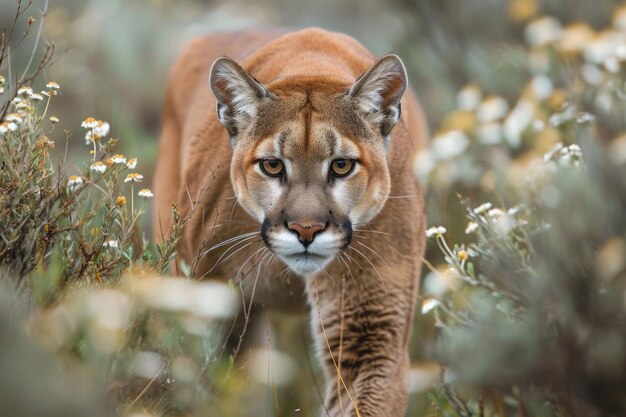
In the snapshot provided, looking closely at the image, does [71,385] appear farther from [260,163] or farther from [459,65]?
[459,65]

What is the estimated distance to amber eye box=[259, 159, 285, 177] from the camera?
4211 millimetres

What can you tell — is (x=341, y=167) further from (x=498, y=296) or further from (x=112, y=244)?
(x=112, y=244)

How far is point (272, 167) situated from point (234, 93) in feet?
1.29

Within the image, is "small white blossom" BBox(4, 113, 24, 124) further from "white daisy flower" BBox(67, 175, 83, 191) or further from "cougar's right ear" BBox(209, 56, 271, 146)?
"cougar's right ear" BBox(209, 56, 271, 146)

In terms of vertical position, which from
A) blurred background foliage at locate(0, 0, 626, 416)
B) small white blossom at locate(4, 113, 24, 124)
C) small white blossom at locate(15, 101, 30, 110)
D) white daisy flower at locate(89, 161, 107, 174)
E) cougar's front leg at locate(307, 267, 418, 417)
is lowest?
cougar's front leg at locate(307, 267, 418, 417)

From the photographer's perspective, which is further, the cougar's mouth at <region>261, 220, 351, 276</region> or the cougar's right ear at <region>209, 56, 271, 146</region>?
the cougar's right ear at <region>209, 56, 271, 146</region>

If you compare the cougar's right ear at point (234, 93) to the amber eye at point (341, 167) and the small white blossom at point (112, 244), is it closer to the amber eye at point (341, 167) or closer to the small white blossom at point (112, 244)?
the amber eye at point (341, 167)

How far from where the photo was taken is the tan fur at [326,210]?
4.18 meters

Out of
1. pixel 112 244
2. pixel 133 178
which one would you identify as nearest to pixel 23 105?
pixel 133 178

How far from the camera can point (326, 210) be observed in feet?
13.2

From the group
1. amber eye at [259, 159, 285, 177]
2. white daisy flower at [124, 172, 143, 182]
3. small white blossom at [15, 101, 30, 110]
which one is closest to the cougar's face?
amber eye at [259, 159, 285, 177]

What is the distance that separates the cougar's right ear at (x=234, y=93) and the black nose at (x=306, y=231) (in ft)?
2.19

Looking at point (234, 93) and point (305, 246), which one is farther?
point (234, 93)

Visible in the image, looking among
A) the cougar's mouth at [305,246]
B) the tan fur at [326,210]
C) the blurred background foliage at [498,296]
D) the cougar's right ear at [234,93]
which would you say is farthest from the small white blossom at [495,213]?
the cougar's right ear at [234,93]
